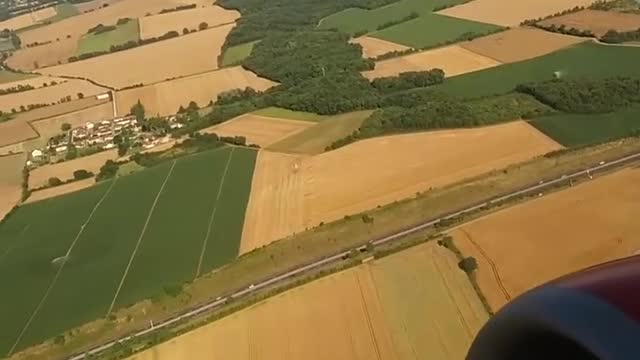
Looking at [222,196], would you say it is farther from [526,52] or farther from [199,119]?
[526,52]

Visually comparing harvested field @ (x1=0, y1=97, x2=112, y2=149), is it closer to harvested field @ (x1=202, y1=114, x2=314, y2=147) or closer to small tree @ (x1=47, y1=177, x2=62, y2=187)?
small tree @ (x1=47, y1=177, x2=62, y2=187)

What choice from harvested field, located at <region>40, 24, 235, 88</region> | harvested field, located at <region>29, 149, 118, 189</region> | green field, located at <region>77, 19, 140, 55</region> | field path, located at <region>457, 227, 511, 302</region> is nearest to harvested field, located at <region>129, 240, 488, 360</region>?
field path, located at <region>457, 227, 511, 302</region>

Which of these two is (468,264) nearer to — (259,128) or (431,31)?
(259,128)

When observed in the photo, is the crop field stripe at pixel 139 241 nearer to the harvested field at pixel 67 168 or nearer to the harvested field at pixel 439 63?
the harvested field at pixel 67 168

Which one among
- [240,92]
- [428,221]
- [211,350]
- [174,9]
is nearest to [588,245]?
[428,221]

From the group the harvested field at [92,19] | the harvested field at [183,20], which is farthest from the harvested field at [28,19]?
the harvested field at [183,20]

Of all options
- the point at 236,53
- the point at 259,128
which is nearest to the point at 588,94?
the point at 259,128
